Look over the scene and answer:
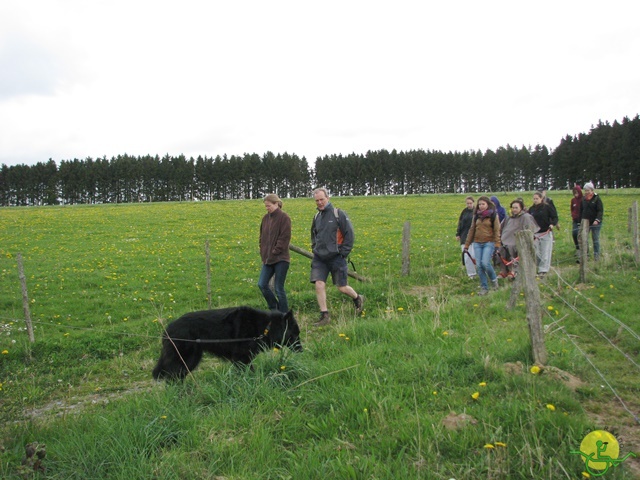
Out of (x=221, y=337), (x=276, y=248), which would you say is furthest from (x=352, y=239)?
(x=221, y=337)

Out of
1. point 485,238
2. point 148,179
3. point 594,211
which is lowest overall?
point 485,238

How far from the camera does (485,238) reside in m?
9.20

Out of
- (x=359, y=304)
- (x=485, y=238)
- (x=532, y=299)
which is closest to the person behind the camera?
(x=532, y=299)

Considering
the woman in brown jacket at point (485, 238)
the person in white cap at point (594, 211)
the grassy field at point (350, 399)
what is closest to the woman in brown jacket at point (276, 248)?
the grassy field at point (350, 399)

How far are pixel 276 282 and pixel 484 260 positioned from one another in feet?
14.7

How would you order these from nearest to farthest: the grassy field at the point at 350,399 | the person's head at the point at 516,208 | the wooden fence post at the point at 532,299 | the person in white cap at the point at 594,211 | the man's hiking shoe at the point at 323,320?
the grassy field at the point at 350,399 < the wooden fence post at the point at 532,299 < the man's hiking shoe at the point at 323,320 < the person's head at the point at 516,208 < the person in white cap at the point at 594,211

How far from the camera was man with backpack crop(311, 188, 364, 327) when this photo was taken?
7.57m

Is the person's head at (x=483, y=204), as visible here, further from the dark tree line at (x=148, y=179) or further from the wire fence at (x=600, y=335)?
the dark tree line at (x=148, y=179)

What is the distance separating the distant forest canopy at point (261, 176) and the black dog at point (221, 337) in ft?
282

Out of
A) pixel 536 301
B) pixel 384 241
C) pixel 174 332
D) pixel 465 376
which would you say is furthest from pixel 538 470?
pixel 384 241

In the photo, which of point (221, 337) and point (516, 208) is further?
point (516, 208)

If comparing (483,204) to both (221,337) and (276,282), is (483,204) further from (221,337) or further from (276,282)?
(221,337)

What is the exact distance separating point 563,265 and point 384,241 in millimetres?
7981

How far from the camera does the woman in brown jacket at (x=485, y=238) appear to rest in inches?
360
